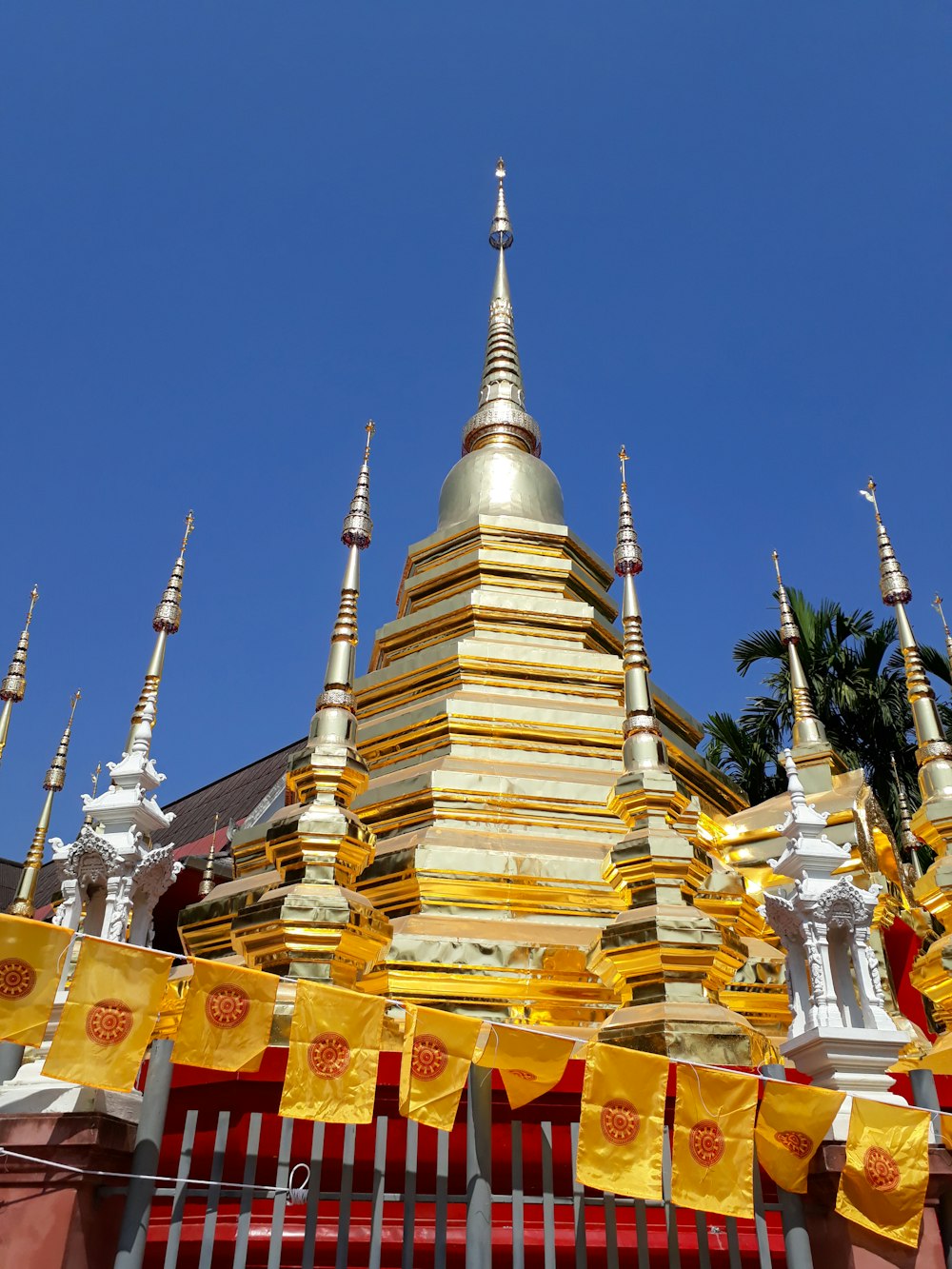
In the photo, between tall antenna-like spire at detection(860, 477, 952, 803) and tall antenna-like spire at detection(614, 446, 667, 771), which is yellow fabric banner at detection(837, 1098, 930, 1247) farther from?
tall antenna-like spire at detection(860, 477, 952, 803)

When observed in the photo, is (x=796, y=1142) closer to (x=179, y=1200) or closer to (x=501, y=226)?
Answer: (x=179, y=1200)

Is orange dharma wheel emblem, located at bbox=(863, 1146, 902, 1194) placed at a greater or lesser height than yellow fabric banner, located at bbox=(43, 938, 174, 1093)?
lesser

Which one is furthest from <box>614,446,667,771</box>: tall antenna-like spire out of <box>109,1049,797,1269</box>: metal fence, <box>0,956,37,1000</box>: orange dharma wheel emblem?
<box>0,956,37,1000</box>: orange dharma wheel emblem

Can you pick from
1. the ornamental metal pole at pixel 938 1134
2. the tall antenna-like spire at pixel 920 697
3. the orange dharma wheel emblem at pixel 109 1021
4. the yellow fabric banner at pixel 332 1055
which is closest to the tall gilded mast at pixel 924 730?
the tall antenna-like spire at pixel 920 697

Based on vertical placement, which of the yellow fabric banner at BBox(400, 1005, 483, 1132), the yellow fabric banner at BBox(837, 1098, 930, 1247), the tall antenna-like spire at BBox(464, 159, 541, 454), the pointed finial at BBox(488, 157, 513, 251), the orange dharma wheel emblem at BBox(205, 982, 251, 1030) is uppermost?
the pointed finial at BBox(488, 157, 513, 251)

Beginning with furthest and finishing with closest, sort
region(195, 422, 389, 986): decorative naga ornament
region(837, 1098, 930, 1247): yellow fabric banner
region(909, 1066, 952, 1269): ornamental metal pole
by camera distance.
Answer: region(195, 422, 389, 986): decorative naga ornament → region(909, 1066, 952, 1269): ornamental metal pole → region(837, 1098, 930, 1247): yellow fabric banner

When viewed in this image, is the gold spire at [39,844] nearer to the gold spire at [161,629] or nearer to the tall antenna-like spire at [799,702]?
the gold spire at [161,629]

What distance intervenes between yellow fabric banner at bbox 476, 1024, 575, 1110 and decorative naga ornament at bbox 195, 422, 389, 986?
2906mm

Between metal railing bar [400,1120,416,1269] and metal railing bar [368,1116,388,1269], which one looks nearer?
metal railing bar [368,1116,388,1269]

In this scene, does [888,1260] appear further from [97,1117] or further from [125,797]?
[125,797]

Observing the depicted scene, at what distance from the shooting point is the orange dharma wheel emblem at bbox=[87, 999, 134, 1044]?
4664mm

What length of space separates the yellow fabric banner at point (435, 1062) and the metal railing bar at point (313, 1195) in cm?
39

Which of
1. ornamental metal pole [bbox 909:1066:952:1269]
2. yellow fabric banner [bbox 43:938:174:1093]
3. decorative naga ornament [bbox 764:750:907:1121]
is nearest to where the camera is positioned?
yellow fabric banner [bbox 43:938:174:1093]

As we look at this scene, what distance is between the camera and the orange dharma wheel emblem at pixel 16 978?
15.2 ft
